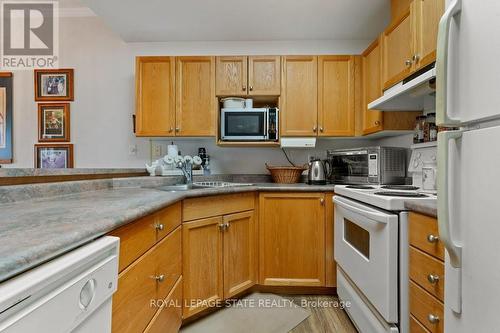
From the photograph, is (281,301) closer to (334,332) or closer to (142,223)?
(334,332)

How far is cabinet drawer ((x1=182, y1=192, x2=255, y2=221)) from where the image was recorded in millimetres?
1591

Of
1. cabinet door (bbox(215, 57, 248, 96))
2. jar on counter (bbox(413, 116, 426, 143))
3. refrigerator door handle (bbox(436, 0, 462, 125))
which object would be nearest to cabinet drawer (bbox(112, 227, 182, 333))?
refrigerator door handle (bbox(436, 0, 462, 125))

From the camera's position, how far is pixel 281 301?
1954mm

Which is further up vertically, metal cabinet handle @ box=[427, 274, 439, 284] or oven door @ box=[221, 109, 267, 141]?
oven door @ box=[221, 109, 267, 141]

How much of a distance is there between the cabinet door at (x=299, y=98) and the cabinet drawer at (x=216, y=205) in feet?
2.49

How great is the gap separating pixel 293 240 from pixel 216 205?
0.71m

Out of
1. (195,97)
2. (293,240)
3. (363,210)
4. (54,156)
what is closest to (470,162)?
(363,210)

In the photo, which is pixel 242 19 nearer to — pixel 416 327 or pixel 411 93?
pixel 411 93

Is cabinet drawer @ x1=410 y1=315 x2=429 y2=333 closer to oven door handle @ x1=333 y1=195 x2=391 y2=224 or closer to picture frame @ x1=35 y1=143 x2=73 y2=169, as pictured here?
oven door handle @ x1=333 y1=195 x2=391 y2=224

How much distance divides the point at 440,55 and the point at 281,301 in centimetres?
184

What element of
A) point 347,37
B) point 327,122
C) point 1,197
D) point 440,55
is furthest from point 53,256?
point 347,37

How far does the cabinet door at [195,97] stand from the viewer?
2.36 meters

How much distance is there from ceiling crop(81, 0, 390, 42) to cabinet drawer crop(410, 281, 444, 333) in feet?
6.75

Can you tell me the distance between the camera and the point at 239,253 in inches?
75.4
